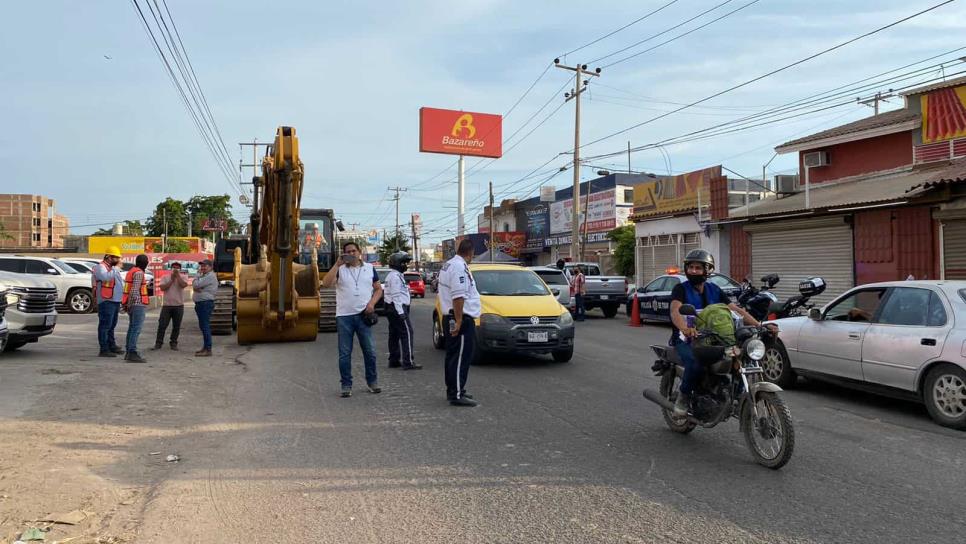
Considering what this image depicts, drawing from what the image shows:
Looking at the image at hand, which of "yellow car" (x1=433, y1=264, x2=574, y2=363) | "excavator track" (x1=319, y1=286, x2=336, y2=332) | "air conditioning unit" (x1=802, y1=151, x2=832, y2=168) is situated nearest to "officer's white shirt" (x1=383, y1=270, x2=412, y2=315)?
"yellow car" (x1=433, y1=264, x2=574, y2=363)

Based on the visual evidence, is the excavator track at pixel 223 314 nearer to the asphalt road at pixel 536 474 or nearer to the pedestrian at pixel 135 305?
the pedestrian at pixel 135 305

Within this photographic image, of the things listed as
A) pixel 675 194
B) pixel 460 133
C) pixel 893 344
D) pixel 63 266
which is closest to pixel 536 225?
pixel 460 133

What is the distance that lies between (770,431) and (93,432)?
19.1 feet

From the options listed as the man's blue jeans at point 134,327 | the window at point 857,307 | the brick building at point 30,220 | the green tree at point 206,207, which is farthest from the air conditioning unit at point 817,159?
the brick building at point 30,220

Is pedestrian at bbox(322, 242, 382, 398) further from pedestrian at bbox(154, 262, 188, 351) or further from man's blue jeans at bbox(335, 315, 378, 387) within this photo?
pedestrian at bbox(154, 262, 188, 351)

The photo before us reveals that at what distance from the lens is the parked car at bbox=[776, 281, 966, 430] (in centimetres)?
679

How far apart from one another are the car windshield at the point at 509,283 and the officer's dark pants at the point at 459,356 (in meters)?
3.74

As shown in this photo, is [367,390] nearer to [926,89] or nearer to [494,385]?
[494,385]

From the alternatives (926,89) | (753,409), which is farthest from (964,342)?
(926,89)

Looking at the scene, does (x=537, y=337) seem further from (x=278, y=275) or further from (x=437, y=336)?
(x=278, y=275)

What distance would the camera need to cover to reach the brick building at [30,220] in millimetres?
117688

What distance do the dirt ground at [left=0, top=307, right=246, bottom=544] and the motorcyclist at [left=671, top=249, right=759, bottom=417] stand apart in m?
4.10

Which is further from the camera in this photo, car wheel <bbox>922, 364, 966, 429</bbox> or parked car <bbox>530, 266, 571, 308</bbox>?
parked car <bbox>530, 266, 571, 308</bbox>

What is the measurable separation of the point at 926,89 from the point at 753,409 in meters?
16.0
